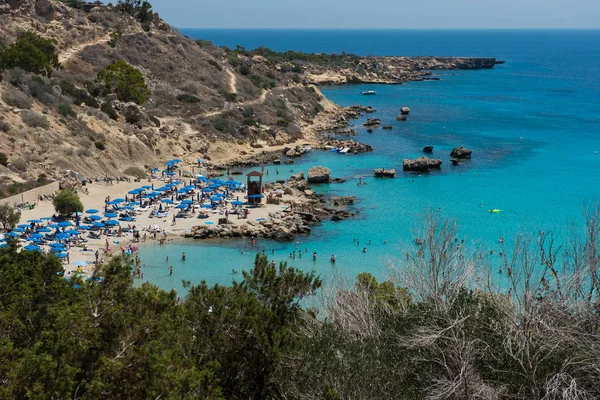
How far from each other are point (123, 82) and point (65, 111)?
9.98m

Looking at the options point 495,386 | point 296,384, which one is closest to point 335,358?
point 296,384

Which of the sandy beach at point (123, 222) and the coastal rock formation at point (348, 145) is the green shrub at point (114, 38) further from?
the sandy beach at point (123, 222)

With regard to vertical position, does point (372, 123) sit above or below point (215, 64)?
below

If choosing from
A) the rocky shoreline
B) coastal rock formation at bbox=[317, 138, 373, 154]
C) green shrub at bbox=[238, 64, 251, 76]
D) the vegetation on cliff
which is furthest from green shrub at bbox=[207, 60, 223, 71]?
the vegetation on cliff

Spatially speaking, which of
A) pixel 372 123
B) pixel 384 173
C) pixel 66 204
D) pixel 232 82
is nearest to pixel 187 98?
pixel 232 82

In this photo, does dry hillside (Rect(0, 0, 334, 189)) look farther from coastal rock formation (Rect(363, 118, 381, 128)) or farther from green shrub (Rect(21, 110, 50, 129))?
coastal rock formation (Rect(363, 118, 381, 128))

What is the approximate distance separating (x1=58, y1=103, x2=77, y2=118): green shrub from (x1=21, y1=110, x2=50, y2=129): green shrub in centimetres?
323

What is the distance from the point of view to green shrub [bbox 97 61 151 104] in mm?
56906

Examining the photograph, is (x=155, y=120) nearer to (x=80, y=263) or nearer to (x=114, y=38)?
(x=114, y=38)

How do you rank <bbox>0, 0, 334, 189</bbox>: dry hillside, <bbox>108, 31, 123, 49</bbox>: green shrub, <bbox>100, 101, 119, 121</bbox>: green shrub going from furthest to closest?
<bbox>108, 31, 123, 49</bbox>: green shrub → <bbox>100, 101, 119, 121</bbox>: green shrub → <bbox>0, 0, 334, 189</bbox>: dry hillside

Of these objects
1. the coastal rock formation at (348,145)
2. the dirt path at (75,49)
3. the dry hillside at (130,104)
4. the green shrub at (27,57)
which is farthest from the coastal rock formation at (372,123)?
the green shrub at (27,57)

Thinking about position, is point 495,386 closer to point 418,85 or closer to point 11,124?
point 11,124

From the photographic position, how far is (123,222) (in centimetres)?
3569

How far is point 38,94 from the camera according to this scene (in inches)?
1902
